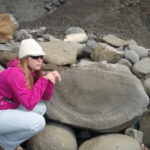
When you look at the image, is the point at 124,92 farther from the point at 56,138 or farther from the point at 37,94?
the point at 37,94

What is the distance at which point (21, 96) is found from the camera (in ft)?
7.20

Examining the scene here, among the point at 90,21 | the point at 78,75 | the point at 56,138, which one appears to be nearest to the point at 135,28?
the point at 90,21

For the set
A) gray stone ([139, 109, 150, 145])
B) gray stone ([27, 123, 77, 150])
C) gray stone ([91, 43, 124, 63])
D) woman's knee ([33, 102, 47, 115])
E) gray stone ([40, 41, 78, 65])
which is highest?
woman's knee ([33, 102, 47, 115])

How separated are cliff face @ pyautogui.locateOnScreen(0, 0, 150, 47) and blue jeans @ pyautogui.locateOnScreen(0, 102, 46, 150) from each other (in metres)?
4.79

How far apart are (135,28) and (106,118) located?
5.37 metres

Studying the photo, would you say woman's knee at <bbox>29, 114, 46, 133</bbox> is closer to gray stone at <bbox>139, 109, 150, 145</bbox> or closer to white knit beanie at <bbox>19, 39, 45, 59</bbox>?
white knit beanie at <bbox>19, 39, 45, 59</bbox>

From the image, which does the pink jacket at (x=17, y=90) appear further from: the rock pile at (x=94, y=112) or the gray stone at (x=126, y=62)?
the gray stone at (x=126, y=62)

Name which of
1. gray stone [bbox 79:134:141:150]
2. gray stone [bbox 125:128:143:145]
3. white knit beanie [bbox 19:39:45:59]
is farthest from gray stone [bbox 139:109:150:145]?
white knit beanie [bbox 19:39:45:59]

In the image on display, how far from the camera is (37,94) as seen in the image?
2.23m

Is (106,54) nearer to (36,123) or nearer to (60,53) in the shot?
(60,53)

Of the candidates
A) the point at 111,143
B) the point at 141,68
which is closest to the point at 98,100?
the point at 111,143

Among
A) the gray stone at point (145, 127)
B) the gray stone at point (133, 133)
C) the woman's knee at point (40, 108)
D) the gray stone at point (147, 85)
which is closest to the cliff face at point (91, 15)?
the gray stone at point (147, 85)

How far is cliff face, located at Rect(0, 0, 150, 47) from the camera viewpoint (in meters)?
7.51

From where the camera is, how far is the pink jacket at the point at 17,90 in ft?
7.19
